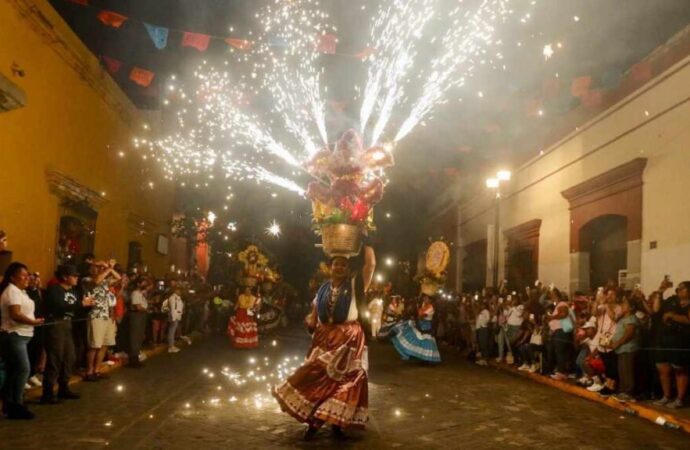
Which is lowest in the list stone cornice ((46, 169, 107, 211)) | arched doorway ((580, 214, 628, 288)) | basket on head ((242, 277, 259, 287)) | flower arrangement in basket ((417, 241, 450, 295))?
basket on head ((242, 277, 259, 287))

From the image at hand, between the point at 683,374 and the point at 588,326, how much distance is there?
246cm

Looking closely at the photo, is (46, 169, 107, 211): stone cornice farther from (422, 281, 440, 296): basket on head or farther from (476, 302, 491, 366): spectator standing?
(476, 302, 491, 366): spectator standing

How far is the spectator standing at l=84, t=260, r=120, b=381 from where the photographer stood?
10078 mm

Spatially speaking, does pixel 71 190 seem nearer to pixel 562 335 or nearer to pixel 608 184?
pixel 562 335

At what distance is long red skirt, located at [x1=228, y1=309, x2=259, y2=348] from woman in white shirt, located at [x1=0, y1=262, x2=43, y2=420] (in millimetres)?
9719

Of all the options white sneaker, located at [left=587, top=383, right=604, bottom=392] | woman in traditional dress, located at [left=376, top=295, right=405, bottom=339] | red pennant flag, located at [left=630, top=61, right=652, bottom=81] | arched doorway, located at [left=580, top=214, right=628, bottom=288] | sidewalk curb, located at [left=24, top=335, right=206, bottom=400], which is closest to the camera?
sidewalk curb, located at [left=24, top=335, right=206, bottom=400]

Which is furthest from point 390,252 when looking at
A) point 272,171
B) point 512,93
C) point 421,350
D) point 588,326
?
point 588,326

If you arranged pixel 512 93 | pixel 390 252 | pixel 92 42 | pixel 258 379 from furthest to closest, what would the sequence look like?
pixel 390 252, pixel 512 93, pixel 92 42, pixel 258 379

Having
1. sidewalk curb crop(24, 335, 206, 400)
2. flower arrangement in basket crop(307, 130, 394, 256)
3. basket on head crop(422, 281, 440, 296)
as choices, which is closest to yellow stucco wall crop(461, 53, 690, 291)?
basket on head crop(422, 281, 440, 296)

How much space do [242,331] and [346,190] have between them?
9.73 meters

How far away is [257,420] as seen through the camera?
771cm

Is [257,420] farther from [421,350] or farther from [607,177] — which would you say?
[607,177]

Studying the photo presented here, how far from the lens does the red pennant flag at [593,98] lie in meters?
14.9

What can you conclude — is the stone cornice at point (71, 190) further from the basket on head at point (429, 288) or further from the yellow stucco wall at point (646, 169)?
the yellow stucco wall at point (646, 169)
